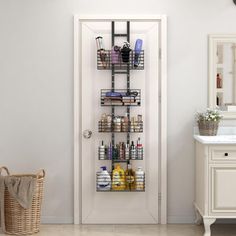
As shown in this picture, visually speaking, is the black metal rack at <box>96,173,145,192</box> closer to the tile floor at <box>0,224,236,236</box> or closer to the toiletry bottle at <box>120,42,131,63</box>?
the tile floor at <box>0,224,236,236</box>

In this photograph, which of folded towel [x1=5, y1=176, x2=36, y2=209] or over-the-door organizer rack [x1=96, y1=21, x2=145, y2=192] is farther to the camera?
over-the-door organizer rack [x1=96, y1=21, x2=145, y2=192]

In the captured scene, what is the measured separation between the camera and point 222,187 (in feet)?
15.5

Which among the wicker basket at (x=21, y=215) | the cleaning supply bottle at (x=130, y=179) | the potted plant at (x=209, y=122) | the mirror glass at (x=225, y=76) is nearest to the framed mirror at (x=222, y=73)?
the mirror glass at (x=225, y=76)

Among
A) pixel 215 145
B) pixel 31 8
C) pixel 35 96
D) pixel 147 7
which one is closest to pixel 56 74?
pixel 35 96

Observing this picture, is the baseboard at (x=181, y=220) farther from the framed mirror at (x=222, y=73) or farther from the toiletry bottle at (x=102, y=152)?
the framed mirror at (x=222, y=73)

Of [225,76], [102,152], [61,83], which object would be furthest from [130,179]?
[225,76]

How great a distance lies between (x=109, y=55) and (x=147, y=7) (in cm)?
58

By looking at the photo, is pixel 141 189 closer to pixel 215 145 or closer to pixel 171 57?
pixel 215 145

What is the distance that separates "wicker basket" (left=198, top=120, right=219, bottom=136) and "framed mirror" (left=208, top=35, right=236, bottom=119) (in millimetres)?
212

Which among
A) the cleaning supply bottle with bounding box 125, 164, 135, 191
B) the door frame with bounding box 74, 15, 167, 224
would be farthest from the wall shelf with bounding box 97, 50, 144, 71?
the cleaning supply bottle with bounding box 125, 164, 135, 191

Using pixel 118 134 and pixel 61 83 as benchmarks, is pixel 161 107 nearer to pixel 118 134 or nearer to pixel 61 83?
pixel 118 134

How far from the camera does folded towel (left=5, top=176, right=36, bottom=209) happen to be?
487 centimetres

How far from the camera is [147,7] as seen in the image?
5258 millimetres

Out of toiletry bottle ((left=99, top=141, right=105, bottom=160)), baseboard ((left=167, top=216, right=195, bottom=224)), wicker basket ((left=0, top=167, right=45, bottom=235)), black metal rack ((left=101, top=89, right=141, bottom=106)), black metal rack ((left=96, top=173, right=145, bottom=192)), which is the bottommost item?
baseboard ((left=167, top=216, right=195, bottom=224))
